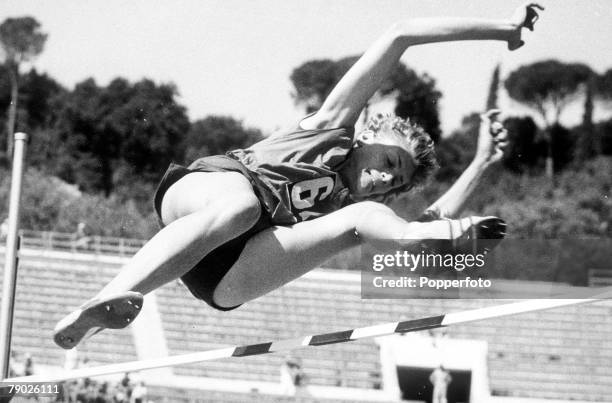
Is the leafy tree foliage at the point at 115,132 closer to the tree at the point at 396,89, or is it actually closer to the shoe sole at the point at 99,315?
the tree at the point at 396,89

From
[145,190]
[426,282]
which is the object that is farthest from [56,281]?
[426,282]

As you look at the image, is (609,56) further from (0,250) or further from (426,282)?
(0,250)

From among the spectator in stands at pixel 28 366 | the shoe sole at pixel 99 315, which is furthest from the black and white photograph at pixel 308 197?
the spectator in stands at pixel 28 366

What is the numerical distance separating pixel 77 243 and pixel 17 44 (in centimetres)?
183

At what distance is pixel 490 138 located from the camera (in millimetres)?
2027

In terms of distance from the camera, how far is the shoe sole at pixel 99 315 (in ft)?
5.16

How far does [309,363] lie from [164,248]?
3.24 metres

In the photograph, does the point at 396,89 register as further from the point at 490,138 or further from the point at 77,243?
the point at 77,243

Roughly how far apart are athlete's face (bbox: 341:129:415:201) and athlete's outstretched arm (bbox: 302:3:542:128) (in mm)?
56

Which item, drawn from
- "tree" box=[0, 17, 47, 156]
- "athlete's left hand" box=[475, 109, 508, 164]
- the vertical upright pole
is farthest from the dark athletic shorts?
"tree" box=[0, 17, 47, 156]

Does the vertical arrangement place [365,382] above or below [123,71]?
below

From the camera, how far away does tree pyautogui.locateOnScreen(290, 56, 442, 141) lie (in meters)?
2.50

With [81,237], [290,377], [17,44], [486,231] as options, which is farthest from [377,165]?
[81,237]

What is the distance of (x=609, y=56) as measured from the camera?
276 centimetres
